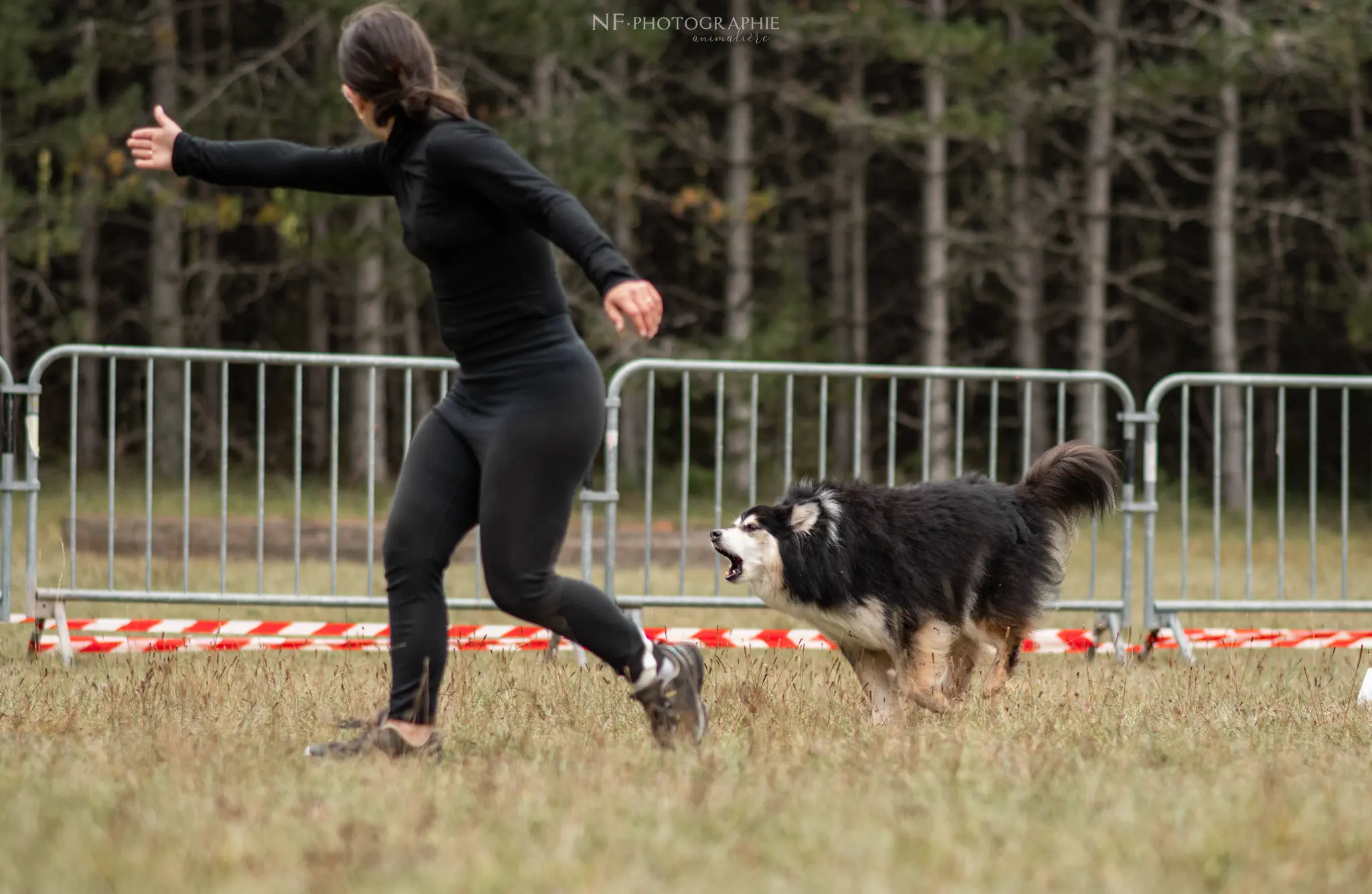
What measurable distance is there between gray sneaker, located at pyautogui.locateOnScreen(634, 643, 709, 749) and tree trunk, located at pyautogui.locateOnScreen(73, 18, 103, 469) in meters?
15.8

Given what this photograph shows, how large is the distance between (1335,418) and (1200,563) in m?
14.9

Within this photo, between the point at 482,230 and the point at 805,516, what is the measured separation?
195cm

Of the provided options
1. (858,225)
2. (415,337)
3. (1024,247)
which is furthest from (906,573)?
(858,225)

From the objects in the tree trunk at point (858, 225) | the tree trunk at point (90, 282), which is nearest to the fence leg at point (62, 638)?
the tree trunk at point (90, 282)

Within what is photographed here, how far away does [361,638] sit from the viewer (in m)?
6.92

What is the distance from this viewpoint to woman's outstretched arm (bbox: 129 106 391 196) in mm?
4445

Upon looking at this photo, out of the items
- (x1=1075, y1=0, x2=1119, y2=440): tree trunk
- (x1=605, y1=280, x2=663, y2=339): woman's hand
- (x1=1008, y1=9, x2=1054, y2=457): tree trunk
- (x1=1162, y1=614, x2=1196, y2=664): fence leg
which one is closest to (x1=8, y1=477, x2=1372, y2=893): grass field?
(x1=605, y1=280, x2=663, y2=339): woman's hand

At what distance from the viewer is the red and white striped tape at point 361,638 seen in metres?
7.01

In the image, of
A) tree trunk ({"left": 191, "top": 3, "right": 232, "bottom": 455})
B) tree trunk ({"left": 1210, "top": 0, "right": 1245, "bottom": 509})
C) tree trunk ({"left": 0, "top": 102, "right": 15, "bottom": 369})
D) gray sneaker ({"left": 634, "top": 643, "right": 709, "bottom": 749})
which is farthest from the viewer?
tree trunk ({"left": 191, "top": 3, "right": 232, "bottom": 455})

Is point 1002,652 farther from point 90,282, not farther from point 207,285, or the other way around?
point 90,282

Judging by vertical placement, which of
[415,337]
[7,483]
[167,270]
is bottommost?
[7,483]

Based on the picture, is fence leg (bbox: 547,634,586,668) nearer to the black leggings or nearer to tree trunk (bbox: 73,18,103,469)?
the black leggings

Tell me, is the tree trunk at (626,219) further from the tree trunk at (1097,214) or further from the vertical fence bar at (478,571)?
the vertical fence bar at (478,571)

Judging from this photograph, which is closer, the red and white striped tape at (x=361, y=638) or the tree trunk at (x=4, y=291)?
the red and white striped tape at (x=361, y=638)
